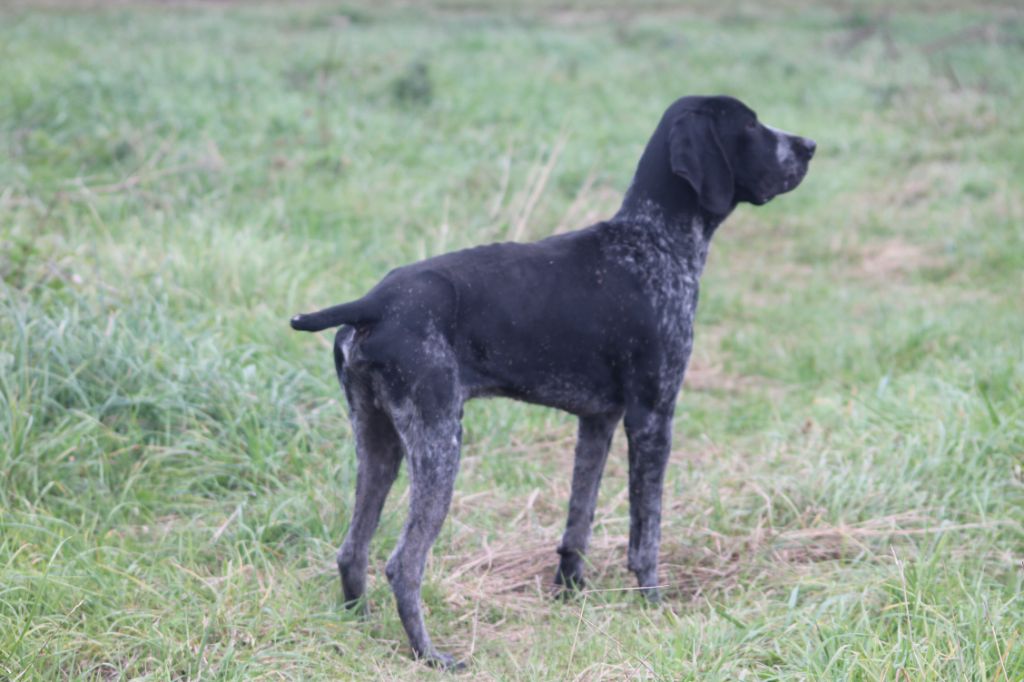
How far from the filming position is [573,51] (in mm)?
16469

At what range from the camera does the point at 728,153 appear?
4059mm

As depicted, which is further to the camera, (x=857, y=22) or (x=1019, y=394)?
(x=857, y=22)

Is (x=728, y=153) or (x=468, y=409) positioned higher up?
(x=728, y=153)

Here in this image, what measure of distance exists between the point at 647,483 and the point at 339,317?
48.4 inches

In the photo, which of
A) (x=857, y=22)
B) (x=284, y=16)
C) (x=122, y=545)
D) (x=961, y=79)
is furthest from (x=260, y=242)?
(x=857, y=22)

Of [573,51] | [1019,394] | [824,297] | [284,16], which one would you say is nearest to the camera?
[1019,394]

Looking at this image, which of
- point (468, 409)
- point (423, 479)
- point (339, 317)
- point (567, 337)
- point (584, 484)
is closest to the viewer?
point (339, 317)

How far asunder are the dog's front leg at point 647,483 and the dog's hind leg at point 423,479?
663mm

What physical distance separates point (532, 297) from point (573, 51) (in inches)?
526

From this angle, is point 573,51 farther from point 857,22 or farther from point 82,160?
point 82,160

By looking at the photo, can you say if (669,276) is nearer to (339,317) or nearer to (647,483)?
(647,483)

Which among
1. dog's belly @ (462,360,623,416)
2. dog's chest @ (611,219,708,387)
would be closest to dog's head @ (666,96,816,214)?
dog's chest @ (611,219,708,387)

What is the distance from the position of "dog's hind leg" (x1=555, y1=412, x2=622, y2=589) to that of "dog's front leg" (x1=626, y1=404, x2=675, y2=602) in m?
0.17

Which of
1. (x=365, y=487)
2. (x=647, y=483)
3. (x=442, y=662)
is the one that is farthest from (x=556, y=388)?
(x=442, y=662)
